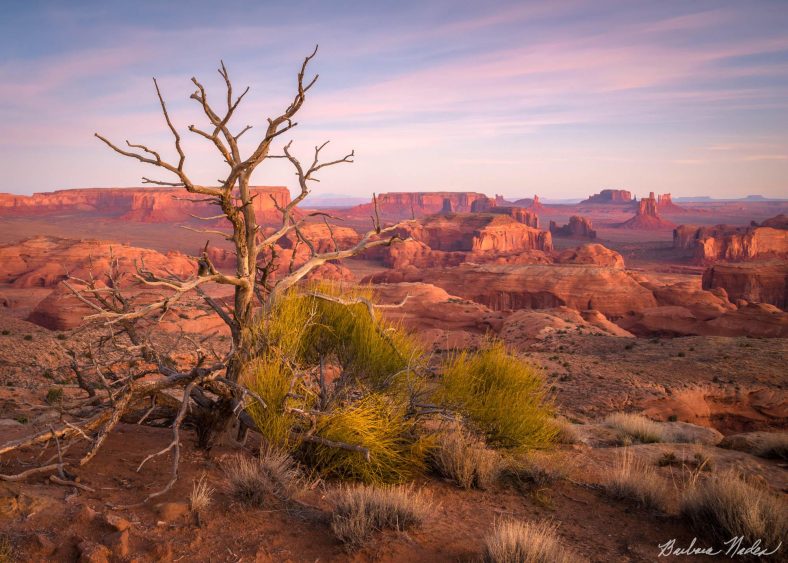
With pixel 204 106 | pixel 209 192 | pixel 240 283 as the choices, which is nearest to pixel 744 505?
pixel 240 283

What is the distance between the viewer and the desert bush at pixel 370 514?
4203 mm

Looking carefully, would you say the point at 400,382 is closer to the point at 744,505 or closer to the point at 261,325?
the point at 261,325

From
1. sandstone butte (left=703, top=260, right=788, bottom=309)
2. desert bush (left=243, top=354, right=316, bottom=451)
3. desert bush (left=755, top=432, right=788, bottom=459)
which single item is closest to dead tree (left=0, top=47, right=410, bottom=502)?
desert bush (left=243, top=354, right=316, bottom=451)

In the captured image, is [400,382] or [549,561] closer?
[549,561]

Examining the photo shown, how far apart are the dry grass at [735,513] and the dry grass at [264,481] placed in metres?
4.10

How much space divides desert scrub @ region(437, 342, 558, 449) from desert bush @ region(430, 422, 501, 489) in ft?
1.36

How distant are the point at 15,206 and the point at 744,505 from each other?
16982 cm

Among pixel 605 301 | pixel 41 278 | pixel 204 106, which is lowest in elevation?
pixel 605 301

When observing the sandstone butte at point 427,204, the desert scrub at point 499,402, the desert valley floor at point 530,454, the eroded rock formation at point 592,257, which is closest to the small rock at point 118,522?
the desert valley floor at point 530,454

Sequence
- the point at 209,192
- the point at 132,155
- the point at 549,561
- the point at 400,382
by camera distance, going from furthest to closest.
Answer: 1. the point at 400,382
2. the point at 209,192
3. the point at 132,155
4. the point at 549,561

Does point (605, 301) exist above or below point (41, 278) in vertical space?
below

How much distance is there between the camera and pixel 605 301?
43188 mm
